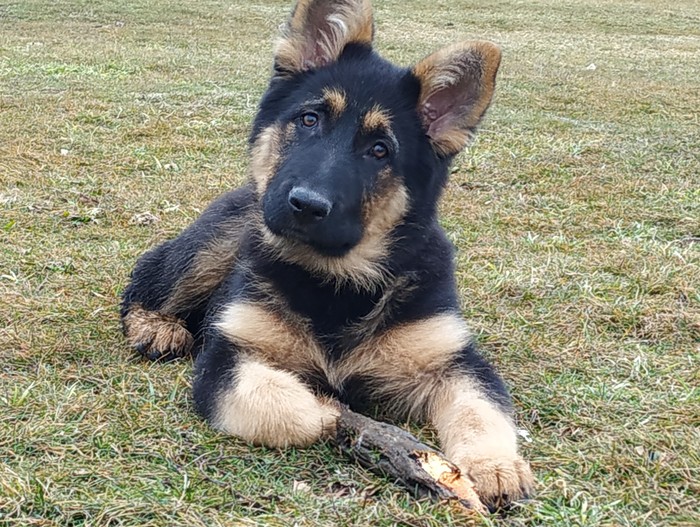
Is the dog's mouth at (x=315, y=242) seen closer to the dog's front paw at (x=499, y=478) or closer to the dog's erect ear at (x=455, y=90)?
the dog's erect ear at (x=455, y=90)

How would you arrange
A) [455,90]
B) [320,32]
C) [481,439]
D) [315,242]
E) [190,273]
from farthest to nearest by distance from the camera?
1. [190,273]
2. [320,32]
3. [455,90]
4. [315,242]
5. [481,439]

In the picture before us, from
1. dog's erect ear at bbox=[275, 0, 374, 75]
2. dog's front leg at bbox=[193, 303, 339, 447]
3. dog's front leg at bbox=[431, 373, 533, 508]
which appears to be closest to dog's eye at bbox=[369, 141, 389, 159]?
dog's erect ear at bbox=[275, 0, 374, 75]

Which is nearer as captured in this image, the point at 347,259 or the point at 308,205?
the point at 308,205

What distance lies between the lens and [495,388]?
3705 millimetres

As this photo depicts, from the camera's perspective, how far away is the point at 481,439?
3.25 metres

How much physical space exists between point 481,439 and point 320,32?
217cm

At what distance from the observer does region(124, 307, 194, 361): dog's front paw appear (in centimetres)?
440

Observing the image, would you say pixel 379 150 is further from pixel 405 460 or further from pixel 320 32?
pixel 405 460

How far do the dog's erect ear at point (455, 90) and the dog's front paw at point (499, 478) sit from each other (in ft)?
5.35

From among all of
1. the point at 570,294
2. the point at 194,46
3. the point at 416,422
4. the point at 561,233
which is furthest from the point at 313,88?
the point at 194,46

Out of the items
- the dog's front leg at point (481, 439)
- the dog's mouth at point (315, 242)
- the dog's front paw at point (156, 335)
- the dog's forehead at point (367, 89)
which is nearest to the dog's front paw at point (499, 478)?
the dog's front leg at point (481, 439)

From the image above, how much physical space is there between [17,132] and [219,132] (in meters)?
2.19

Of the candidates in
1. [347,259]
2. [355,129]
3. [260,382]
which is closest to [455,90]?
[355,129]

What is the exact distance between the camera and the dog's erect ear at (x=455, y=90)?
3939mm
